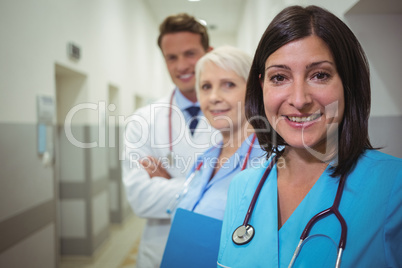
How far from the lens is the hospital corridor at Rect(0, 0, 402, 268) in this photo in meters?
0.98

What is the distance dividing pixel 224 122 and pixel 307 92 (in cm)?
48

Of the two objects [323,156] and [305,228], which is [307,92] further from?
[305,228]

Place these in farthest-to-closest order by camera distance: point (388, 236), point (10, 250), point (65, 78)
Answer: point (65, 78), point (10, 250), point (388, 236)

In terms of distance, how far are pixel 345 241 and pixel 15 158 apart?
205cm

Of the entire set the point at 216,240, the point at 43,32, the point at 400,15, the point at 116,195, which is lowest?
the point at 116,195

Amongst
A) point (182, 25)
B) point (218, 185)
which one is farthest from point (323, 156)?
point (182, 25)

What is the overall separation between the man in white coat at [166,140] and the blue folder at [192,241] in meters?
0.30

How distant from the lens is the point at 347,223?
0.66 metres

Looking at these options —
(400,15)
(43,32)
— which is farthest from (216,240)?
(43,32)

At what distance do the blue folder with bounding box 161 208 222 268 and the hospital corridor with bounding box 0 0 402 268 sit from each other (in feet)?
1.43

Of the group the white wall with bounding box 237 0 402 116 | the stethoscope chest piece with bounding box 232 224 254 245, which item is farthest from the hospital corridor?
the stethoscope chest piece with bounding box 232 224 254 245

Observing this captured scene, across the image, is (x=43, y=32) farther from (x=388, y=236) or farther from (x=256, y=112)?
(x=388, y=236)

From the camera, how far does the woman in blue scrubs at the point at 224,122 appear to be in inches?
43.2

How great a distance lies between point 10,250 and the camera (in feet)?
5.98
